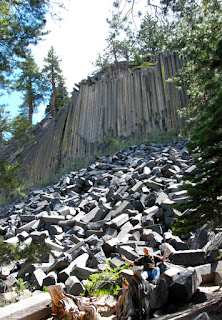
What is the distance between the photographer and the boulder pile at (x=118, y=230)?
127 inches

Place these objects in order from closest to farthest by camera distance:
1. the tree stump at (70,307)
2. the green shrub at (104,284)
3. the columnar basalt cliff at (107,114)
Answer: the tree stump at (70,307)
the green shrub at (104,284)
the columnar basalt cliff at (107,114)

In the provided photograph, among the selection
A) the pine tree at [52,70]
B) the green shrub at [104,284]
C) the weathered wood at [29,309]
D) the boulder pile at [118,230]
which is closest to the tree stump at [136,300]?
the boulder pile at [118,230]

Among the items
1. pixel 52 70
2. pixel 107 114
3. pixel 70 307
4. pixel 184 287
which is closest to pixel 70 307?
pixel 70 307

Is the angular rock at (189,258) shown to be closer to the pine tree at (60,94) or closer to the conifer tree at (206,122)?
the conifer tree at (206,122)

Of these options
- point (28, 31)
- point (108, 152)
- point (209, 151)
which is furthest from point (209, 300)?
point (108, 152)

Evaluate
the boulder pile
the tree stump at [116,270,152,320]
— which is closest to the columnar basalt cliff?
the boulder pile

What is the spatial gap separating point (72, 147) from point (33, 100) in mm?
13170

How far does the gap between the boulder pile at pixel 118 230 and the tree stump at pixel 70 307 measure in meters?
0.61

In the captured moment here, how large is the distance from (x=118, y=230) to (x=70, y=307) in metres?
2.47

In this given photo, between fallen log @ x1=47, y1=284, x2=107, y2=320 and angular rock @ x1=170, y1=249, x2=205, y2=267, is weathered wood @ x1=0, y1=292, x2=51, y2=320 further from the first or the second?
angular rock @ x1=170, y1=249, x2=205, y2=267

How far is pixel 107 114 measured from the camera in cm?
1362

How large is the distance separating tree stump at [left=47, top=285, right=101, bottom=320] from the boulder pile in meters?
0.61

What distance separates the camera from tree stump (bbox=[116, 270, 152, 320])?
2455 mm

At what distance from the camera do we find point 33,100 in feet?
84.7
